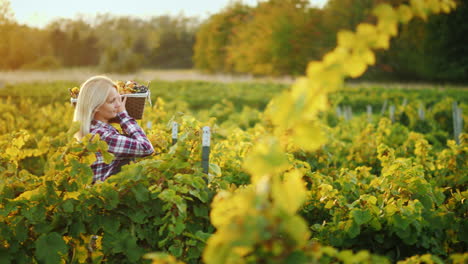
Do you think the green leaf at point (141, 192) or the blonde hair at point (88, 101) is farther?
the blonde hair at point (88, 101)

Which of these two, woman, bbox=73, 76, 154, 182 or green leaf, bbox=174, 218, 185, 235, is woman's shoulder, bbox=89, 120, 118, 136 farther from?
green leaf, bbox=174, 218, 185, 235

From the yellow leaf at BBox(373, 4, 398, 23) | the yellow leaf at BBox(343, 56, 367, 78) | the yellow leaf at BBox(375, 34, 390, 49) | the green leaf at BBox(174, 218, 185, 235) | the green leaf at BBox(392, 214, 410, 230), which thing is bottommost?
the green leaf at BBox(392, 214, 410, 230)

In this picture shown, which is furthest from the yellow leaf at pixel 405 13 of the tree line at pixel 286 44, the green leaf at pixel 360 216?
the tree line at pixel 286 44

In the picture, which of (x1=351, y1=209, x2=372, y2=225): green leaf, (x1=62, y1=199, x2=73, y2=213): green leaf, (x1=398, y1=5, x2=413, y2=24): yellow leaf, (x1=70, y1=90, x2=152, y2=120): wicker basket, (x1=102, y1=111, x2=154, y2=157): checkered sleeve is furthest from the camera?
(x1=70, y1=90, x2=152, y2=120): wicker basket

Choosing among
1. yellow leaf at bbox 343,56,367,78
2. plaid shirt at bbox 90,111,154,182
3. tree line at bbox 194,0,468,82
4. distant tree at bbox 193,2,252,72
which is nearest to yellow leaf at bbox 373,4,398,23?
yellow leaf at bbox 343,56,367,78

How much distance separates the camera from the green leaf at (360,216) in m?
2.78

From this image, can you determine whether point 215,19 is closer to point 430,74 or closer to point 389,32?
point 430,74

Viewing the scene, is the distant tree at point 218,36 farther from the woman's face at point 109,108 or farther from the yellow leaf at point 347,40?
the yellow leaf at point 347,40

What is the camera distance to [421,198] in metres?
3.17

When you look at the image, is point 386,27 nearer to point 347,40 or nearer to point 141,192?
point 347,40

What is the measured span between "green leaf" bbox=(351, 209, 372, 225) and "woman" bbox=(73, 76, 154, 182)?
1390mm

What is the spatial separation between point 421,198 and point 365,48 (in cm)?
233

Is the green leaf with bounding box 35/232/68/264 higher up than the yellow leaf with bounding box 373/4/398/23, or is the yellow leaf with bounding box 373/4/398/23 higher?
the yellow leaf with bounding box 373/4/398/23

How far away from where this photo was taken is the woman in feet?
9.37
